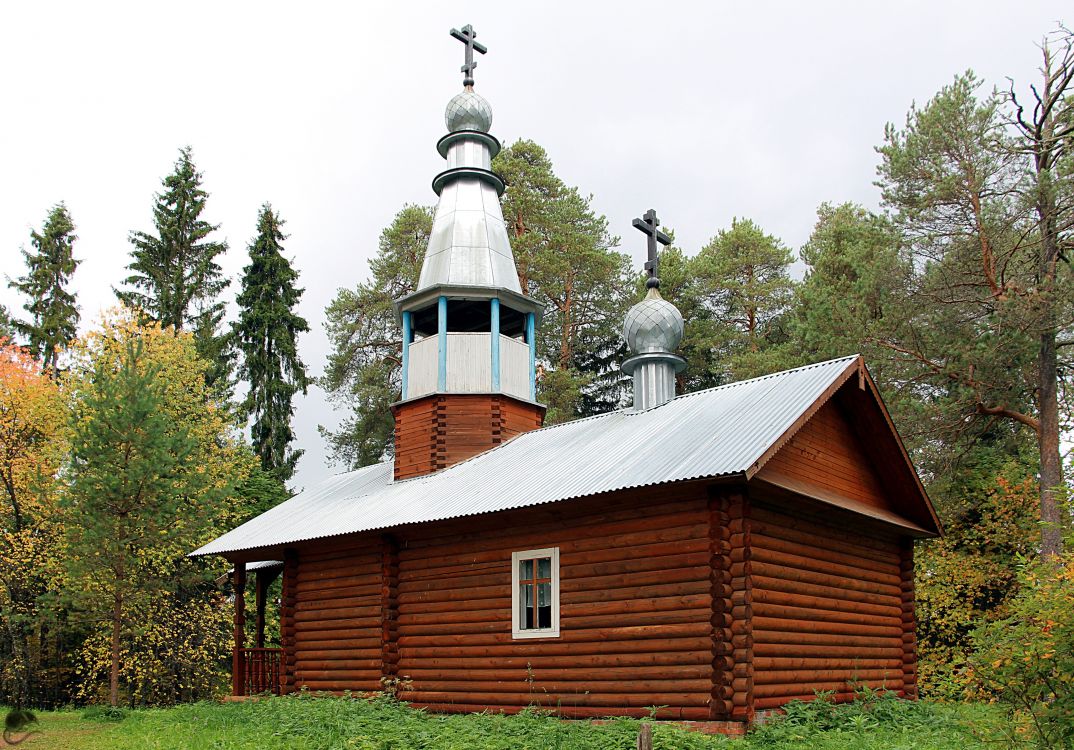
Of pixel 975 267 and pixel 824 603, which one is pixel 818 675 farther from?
pixel 975 267

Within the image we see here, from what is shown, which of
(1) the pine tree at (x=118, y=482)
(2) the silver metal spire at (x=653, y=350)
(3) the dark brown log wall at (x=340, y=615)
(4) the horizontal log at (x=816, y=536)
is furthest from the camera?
(1) the pine tree at (x=118, y=482)

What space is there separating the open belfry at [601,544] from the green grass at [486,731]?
66 centimetres

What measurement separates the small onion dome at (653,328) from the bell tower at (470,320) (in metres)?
2.94

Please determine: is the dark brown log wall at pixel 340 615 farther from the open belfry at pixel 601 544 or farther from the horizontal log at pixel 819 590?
the horizontal log at pixel 819 590

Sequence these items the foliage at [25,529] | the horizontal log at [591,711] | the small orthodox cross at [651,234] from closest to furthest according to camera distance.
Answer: the horizontal log at [591,711] → the small orthodox cross at [651,234] → the foliage at [25,529]

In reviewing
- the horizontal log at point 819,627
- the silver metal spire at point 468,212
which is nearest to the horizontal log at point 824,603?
the horizontal log at point 819,627

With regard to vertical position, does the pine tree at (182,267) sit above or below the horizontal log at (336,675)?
above

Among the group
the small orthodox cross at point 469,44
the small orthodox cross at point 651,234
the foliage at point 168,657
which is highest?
the small orthodox cross at point 469,44

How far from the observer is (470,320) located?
71.3 feet

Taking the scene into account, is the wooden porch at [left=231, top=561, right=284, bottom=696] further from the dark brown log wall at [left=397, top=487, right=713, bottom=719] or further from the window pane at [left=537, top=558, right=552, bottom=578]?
the window pane at [left=537, top=558, right=552, bottom=578]

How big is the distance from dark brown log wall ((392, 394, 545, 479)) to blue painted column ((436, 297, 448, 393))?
0.27 m

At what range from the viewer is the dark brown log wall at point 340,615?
15891 millimetres

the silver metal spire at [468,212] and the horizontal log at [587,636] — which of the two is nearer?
the horizontal log at [587,636]

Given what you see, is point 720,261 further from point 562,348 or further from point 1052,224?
point 1052,224
